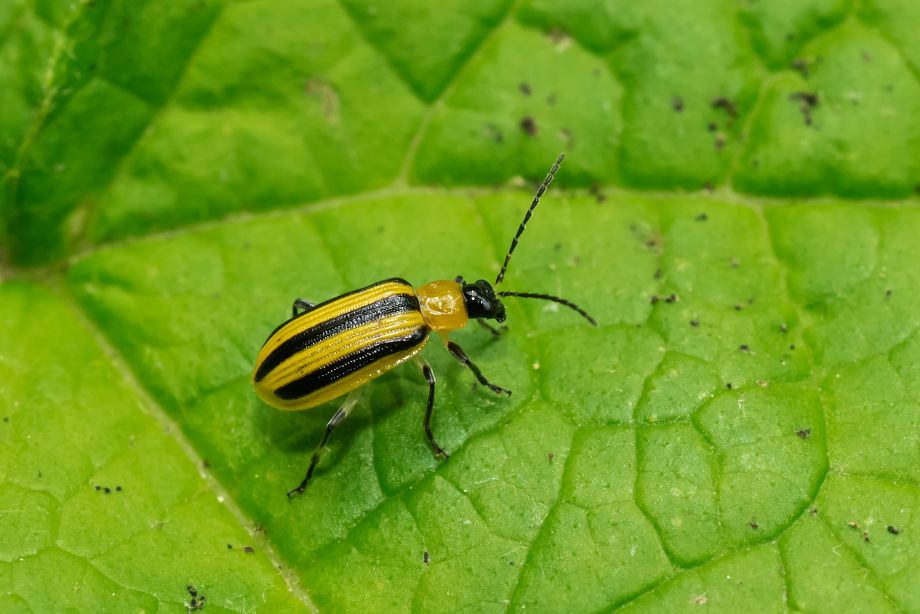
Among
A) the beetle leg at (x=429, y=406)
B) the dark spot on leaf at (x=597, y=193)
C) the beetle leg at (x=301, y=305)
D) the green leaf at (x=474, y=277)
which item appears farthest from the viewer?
the dark spot on leaf at (x=597, y=193)

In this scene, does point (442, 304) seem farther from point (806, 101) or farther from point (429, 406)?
point (806, 101)

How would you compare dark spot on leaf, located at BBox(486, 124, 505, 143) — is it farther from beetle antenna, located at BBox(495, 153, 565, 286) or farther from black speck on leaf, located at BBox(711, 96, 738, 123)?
black speck on leaf, located at BBox(711, 96, 738, 123)

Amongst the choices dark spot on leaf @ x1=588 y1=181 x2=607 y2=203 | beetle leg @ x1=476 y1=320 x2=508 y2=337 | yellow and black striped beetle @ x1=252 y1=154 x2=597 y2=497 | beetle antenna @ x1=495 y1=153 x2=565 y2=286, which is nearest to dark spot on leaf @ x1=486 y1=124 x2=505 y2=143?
beetle antenna @ x1=495 y1=153 x2=565 y2=286

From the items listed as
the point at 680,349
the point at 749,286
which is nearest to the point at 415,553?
the point at 680,349

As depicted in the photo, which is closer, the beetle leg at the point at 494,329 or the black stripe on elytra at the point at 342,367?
the black stripe on elytra at the point at 342,367

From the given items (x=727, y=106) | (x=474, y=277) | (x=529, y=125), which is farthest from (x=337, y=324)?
(x=727, y=106)

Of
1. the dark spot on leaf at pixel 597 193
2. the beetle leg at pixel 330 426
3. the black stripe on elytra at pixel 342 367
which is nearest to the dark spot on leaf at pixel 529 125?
the dark spot on leaf at pixel 597 193

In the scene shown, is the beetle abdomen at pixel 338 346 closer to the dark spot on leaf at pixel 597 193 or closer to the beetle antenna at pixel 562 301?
the beetle antenna at pixel 562 301
